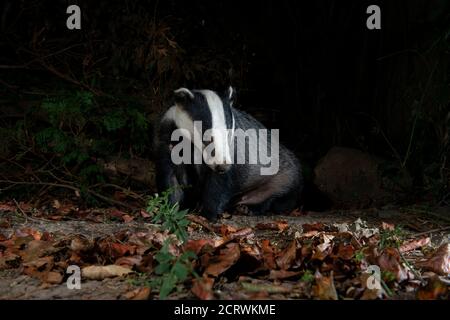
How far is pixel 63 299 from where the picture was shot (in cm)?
180

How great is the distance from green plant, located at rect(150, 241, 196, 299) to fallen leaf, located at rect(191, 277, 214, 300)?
1.7 inches

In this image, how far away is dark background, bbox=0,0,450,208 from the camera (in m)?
4.52

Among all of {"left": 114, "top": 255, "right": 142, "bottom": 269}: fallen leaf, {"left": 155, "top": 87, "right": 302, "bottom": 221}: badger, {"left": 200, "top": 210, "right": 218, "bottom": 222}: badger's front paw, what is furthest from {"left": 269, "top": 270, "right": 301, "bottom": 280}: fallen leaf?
{"left": 200, "top": 210, "right": 218, "bottom": 222}: badger's front paw

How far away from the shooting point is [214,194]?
388 centimetres

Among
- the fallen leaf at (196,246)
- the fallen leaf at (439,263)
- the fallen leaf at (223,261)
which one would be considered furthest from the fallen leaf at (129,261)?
the fallen leaf at (439,263)

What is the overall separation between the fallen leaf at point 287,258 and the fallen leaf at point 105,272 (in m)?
0.60

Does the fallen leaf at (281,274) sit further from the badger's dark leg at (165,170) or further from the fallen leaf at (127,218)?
the badger's dark leg at (165,170)

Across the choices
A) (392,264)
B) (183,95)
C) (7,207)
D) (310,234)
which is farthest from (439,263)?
→ (7,207)

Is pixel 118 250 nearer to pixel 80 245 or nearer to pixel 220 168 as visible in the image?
pixel 80 245

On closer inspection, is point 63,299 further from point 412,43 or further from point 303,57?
point 303,57

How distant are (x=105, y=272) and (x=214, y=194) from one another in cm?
191

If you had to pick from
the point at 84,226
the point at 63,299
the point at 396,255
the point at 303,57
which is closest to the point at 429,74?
the point at 303,57

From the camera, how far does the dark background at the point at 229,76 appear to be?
452 centimetres
